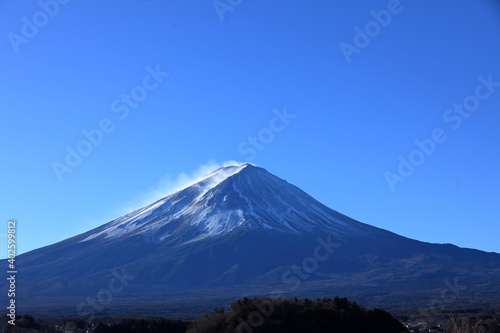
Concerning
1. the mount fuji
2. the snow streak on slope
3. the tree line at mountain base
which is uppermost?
the snow streak on slope

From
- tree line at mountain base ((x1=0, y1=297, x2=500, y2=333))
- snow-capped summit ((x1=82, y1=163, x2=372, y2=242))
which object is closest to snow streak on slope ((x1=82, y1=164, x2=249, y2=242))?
snow-capped summit ((x1=82, y1=163, x2=372, y2=242))

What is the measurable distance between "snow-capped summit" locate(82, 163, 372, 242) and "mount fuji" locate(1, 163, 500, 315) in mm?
262

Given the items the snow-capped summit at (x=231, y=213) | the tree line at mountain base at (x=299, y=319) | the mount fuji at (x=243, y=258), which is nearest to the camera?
the tree line at mountain base at (x=299, y=319)

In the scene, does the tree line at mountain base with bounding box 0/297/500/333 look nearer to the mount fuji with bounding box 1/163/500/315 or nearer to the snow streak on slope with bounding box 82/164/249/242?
the mount fuji with bounding box 1/163/500/315

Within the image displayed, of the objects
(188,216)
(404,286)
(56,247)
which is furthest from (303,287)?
(56,247)

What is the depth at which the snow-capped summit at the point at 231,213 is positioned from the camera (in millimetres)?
154875

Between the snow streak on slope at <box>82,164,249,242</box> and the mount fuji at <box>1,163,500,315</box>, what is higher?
the snow streak on slope at <box>82,164,249,242</box>

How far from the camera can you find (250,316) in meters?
30.1

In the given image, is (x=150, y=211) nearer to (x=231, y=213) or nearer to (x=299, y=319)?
(x=231, y=213)

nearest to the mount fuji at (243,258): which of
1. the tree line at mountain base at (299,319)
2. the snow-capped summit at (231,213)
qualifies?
the snow-capped summit at (231,213)

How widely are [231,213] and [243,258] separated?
73.4ft

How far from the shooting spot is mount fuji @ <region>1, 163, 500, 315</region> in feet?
372

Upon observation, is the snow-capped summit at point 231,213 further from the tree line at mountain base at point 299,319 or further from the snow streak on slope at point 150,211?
the tree line at mountain base at point 299,319

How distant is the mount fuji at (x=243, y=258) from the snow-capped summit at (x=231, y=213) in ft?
0.86
